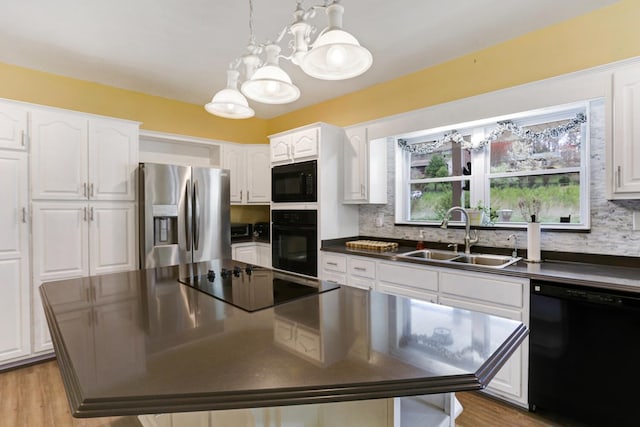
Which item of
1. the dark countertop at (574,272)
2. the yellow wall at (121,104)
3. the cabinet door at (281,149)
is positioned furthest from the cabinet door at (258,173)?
the dark countertop at (574,272)

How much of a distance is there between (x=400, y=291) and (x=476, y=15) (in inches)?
80.1

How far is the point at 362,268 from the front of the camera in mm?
2875

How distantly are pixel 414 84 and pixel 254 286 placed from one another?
8.12 ft

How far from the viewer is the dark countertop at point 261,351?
2.21 ft

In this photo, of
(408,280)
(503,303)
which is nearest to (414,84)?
(408,280)

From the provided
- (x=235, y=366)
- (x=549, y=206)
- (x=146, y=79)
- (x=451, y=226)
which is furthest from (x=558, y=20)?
(x=146, y=79)

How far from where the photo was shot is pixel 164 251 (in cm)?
309

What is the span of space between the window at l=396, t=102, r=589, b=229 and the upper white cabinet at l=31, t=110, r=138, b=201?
2703mm

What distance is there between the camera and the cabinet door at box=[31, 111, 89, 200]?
8.71ft

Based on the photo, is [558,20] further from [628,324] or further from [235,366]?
[235,366]

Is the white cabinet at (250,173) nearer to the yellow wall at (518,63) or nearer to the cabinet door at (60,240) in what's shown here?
the yellow wall at (518,63)

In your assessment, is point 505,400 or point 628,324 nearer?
point 628,324

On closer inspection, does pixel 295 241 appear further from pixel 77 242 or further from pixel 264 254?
pixel 77 242

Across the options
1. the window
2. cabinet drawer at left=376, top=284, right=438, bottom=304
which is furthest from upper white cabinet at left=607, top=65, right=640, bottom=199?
cabinet drawer at left=376, top=284, right=438, bottom=304
